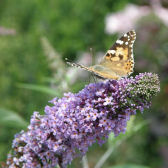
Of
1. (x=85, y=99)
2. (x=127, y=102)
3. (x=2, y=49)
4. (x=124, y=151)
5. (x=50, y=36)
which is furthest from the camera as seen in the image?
(x=50, y=36)

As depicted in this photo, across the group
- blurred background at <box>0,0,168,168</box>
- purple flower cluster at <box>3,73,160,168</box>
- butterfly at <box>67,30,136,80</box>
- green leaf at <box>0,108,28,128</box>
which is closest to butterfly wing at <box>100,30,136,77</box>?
butterfly at <box>67,30,136,80</box>

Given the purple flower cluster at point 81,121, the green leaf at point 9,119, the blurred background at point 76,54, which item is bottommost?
the purple flower cluster at point 81,121

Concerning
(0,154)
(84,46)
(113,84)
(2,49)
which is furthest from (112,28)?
(113,84)

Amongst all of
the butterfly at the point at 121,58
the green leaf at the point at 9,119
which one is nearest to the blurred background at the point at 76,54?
the green leaf at the point at 9,119

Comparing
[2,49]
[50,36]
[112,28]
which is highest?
[50,36]

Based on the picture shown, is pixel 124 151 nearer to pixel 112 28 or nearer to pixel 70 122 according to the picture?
pixel 112 28

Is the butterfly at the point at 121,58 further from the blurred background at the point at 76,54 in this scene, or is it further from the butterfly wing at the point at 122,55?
the blurred background at the point at 76,54

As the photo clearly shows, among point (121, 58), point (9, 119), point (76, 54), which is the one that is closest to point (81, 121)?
point (121, 58)

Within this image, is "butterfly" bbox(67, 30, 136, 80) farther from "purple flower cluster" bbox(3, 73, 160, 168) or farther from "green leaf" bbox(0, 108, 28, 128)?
"green leaf" bbox(0, 108, 28, 128)
